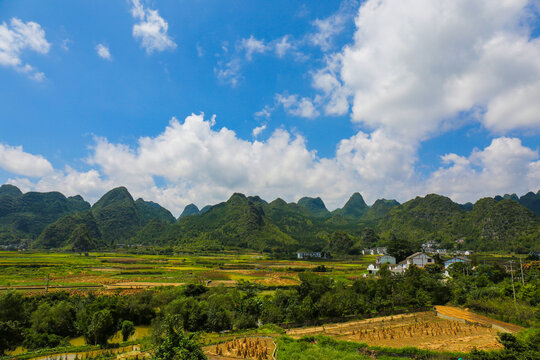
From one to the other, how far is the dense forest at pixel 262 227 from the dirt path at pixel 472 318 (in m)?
68.9

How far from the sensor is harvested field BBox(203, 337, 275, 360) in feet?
53.8

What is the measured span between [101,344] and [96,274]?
39760mm

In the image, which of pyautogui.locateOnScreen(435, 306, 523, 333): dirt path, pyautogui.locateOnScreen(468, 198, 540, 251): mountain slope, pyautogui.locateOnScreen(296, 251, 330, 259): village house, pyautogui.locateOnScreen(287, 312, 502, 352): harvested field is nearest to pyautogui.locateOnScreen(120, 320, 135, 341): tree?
pyautogui.locateOnScreen(287, 312, 502, 352): harvested field

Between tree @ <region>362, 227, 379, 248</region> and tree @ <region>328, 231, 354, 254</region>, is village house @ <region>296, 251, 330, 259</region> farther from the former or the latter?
tree @ <region>362, 227, 379, 248</region>

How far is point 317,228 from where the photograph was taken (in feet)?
543

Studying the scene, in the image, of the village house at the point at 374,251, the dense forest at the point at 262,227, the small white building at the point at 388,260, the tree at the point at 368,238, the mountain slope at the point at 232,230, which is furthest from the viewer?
the mountain slope at the point at 232,230

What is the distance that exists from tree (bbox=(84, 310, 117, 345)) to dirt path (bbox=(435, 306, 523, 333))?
30234 mm

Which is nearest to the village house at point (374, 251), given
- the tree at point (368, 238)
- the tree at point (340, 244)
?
the tree at point (340, 244)

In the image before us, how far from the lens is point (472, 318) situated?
2553cm

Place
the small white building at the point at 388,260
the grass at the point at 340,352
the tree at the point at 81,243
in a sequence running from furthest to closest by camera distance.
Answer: the tree at the point at 81,243
the small white building at the point at 388,260
the grass at the point at 340,352

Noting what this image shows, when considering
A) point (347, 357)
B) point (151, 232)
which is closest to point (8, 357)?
point (347, 357)

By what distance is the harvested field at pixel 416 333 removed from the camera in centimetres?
1888

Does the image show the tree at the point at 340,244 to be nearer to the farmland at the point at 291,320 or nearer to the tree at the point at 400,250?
the tree at the point at 400,250

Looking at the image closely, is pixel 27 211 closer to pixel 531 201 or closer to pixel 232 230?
pixel 232 230
